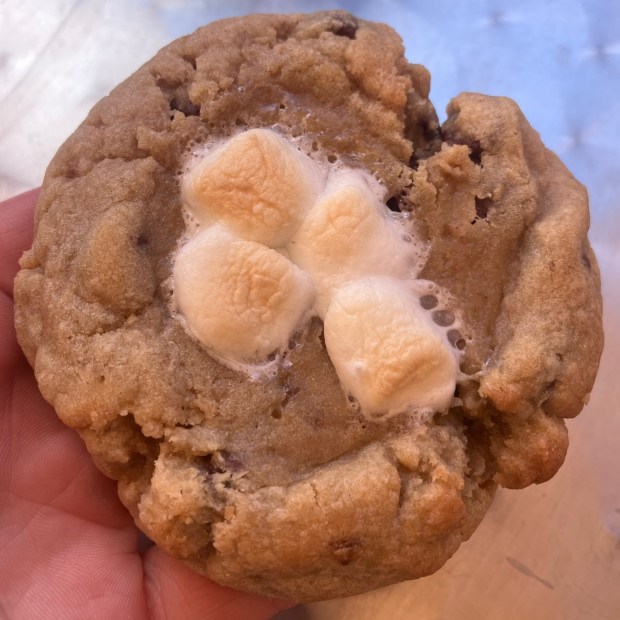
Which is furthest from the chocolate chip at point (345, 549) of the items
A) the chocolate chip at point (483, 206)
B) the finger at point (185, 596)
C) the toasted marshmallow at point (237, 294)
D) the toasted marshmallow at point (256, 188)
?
the chocolate chip at point (483, 206)

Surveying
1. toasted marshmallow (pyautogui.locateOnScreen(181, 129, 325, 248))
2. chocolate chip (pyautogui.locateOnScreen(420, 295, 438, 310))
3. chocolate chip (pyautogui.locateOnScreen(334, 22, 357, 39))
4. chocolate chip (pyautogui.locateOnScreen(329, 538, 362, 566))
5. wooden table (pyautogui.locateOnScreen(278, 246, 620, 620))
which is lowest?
wooden table (pyautogui.locateOnScreen(278, 246, 620, 620))

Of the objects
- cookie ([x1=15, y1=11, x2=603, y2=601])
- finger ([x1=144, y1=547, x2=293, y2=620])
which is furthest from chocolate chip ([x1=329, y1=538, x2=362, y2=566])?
finger ([x1=144, y1=547, x2=293, y2=620])

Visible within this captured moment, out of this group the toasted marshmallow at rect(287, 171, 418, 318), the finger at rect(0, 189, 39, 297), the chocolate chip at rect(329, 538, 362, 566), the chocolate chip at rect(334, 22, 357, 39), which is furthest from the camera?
the finger at rect(0, 189, 39, 297)

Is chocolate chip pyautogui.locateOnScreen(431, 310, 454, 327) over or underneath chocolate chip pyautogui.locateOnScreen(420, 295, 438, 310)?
underneath

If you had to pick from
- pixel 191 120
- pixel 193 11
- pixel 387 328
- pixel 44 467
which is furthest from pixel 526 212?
pixel 193 11

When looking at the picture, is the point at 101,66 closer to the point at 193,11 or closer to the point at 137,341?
the point at 193,11

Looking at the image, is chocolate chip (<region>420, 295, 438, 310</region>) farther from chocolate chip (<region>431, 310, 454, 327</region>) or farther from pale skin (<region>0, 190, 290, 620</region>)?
pale skin (<region>0, 190, 290, 620</region>)

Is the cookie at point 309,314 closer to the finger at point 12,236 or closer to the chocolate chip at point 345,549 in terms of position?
the chocolate chip at point 345,549
